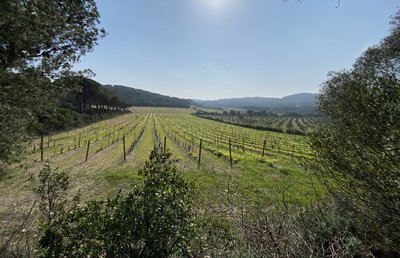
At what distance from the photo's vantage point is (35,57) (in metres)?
8.27

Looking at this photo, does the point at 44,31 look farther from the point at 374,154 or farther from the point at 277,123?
the point at 277,123

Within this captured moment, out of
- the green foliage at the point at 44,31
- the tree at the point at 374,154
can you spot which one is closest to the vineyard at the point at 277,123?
the tree at the point at 374,154

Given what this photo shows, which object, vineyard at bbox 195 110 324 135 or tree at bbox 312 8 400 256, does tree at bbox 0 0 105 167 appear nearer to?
tree at bbox 312 8 400 256

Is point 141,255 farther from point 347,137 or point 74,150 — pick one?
point 74,150

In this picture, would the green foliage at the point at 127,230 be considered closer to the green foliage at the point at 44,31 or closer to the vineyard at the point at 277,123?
the green foliage at the point at 44,31

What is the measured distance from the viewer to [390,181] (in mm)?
3873

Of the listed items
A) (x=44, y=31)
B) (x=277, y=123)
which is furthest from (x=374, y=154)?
(x=277, y=123)

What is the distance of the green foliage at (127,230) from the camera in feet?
12.4

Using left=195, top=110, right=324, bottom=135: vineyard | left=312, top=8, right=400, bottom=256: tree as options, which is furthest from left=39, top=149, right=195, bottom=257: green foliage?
left=195, top=110, right=324, bottom=135: vineyard

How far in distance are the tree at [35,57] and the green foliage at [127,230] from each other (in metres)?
4.77

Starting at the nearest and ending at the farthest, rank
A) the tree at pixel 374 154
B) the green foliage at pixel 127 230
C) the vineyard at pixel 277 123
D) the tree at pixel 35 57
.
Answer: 1. the green foliage at pixel 127 230
2. the tree at pixel 374 154
3. the tree at pixel 35 57
4. the vineyard at pixel 277 123

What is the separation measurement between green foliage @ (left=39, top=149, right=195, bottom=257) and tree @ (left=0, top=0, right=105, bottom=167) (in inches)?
188

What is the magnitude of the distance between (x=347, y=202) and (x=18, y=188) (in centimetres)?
1719

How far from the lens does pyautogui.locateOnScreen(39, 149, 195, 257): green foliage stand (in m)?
3.77
